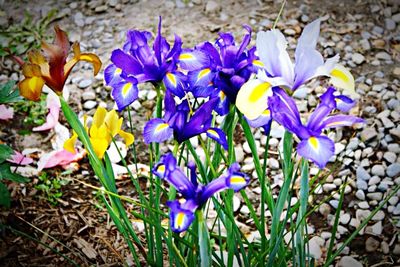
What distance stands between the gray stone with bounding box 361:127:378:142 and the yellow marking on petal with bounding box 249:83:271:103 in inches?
56.4

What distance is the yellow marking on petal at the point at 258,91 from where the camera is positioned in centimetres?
139

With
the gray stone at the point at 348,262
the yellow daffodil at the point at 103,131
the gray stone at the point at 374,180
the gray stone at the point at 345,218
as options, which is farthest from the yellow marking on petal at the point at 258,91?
the gray stone at the point at 374,180

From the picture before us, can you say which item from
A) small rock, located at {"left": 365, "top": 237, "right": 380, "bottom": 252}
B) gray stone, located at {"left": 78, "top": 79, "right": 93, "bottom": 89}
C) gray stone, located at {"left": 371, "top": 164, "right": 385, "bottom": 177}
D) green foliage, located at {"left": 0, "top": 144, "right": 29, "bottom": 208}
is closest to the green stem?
green foliage, located at {"left": 0, "top": 144, "right": 29, "bottom": 208}

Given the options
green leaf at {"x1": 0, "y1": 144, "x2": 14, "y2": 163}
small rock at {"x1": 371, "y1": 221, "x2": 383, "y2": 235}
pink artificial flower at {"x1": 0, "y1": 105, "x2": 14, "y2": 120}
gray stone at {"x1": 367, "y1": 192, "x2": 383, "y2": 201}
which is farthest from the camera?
pink artificial flower at {"x1": 0, "y1": 105, "x2": 14, "y2": 120}

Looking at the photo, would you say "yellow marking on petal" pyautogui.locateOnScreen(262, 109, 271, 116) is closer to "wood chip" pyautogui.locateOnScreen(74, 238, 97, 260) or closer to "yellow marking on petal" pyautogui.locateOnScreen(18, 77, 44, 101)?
"yellow marking on petal" pyautogui.locateOnScreen(18, 77, 44, 101)

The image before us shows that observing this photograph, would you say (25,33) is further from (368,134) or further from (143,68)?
A: (143,68)

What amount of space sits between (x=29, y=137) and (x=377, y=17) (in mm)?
1948

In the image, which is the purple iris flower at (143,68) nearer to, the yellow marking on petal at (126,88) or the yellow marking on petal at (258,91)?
the yellow marking on petal at (126,88)

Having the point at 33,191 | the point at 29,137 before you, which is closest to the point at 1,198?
the point at 33,191

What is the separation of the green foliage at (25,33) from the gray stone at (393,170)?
1.92 meters

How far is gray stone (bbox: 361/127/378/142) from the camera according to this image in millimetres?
2734

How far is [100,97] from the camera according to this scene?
3.07 meters

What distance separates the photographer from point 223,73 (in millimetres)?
1510

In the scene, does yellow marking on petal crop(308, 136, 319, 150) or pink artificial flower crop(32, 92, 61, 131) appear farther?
pink artificial flower crop(32, 92, 61, 131)
